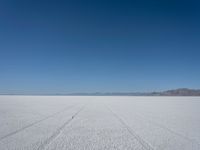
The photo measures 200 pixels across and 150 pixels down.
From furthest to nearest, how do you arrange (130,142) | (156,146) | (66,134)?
(66,134)
(130,142)
(156,146)

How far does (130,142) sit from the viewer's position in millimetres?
4457

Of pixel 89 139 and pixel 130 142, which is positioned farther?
pixel 89 139

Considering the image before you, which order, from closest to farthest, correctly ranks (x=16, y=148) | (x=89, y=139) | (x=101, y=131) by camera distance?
(x=16, y=148), (x=89, y=139), (x=101, y=131)

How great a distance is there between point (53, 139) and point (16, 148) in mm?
928

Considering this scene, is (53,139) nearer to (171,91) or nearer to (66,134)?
(66,134)

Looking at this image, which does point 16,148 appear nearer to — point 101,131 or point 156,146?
point 101,131

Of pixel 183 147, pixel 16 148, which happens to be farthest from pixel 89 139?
pixel 183 147

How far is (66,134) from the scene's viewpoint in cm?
520

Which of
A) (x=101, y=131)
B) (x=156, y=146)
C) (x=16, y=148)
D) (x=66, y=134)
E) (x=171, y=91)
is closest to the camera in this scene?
(x=16, y=148)

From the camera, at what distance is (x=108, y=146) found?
418cm

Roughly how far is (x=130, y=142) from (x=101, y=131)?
1439mm

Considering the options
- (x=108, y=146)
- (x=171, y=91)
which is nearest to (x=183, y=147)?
(x=108, y=146)

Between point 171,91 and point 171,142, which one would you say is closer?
point 171,142

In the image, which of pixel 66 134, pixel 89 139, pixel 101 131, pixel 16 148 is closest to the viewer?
pixel 16 148
